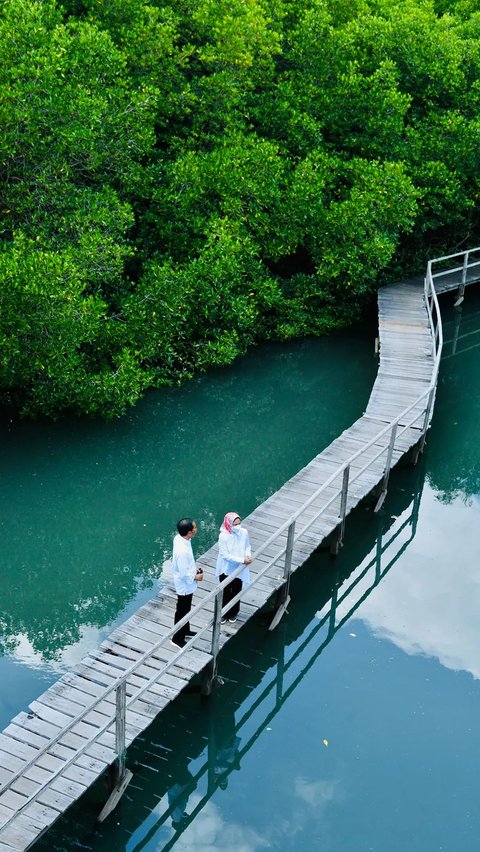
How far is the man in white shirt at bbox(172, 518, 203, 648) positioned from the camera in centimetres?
1017

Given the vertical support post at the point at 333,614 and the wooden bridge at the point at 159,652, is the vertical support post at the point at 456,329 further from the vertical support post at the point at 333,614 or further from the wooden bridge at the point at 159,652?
the vertical support post at the point at 333,614

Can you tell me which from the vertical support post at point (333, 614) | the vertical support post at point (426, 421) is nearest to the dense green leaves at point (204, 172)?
the vertical support post at point (426, 421)

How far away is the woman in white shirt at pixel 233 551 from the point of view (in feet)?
36.2

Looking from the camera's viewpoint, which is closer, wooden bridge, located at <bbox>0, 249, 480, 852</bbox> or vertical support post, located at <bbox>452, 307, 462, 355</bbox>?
wooden bridge, located at <bbox>0, 249, 480, 852</bbox>

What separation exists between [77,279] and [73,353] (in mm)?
1294

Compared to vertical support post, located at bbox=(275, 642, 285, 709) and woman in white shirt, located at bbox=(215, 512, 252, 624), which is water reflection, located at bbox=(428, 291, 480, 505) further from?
woman in white shirt, located at bbox=(215, 512, 252, 624)

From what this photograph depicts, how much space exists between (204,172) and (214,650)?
36.5 feet

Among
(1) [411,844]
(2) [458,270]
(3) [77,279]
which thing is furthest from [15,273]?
(2) [458,270]

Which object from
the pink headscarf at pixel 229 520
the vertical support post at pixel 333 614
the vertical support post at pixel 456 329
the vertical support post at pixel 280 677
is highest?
the pink headscarf at pixel 229 520

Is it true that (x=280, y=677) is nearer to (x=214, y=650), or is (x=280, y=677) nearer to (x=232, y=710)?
(x=232, y=710)

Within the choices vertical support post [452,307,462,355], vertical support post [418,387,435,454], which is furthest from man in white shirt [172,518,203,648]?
vertical support post [452,307,462,355]

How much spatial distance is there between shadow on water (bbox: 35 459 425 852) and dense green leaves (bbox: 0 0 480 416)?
5287 mm

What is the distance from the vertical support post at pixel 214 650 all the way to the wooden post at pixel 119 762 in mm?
1660

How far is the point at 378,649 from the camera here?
12.7m
